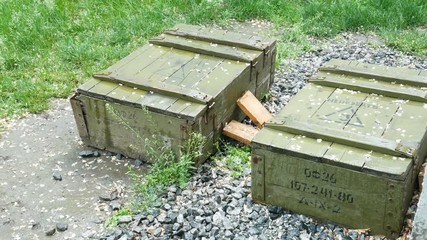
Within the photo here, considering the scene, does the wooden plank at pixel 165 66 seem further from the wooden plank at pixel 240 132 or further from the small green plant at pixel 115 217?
the small green plant at pixel 115 217

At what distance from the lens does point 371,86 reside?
4.80 metres

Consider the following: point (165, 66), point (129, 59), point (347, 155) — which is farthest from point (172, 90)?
point (347, 155)

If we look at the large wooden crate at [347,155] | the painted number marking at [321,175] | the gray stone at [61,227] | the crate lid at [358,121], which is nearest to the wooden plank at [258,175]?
the large wooden crate at [347,155]

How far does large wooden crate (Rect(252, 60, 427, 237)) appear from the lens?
12.8 ft

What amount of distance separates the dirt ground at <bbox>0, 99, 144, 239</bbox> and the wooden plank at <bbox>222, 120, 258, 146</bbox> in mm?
956

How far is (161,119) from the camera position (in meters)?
4.84

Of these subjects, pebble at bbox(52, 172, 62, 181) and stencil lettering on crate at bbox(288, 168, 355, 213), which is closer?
stencil lettering on crate at bbox(288, 168, 355, 213)

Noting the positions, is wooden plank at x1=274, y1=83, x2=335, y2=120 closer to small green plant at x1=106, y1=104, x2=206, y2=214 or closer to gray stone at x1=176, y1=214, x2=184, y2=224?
small green plant at x1=106, y1=104, x2=206, y2=214

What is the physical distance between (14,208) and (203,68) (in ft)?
6.61

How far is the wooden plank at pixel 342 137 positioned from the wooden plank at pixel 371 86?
0.76 meters

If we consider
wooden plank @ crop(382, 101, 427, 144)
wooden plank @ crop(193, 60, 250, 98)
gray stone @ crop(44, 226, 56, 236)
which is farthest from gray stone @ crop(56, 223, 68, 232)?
wooden plank @ crop(382, 101, 427, 144)

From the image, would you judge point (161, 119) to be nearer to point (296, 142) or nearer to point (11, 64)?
point (296, 142)

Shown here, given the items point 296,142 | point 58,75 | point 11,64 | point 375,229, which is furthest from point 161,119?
point 11,64

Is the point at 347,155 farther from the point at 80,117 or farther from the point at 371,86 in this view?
the point at 80,117
